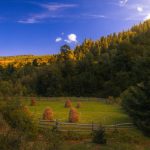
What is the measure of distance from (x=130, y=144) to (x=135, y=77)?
37.4 meters

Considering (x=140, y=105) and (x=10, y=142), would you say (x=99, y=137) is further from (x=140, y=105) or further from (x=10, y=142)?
(x=10, y=142)

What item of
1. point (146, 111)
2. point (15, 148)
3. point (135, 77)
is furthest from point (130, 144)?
point (135, 77)

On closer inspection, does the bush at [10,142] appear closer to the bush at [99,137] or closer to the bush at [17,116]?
the bush at [17,116]

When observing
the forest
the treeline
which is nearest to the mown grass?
the forest

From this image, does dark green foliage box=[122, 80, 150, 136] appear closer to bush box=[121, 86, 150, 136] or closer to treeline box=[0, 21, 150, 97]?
bush box=[121, 86, 150, 136]

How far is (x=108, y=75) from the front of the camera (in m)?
79.8

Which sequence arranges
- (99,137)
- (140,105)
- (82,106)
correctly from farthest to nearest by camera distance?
(82,106) → (140,105) → (99,137)

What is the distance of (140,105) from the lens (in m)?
32.3

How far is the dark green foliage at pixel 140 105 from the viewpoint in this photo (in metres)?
31.5

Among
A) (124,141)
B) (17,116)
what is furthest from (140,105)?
(17,116)

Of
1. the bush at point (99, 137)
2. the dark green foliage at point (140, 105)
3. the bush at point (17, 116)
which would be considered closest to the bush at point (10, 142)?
the bush at point (17, 116)

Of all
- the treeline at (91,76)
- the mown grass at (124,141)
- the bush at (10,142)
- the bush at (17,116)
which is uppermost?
the treeline at (91,76)

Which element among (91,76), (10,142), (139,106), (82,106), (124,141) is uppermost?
(91,76)

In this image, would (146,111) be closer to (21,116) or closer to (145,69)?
(145,69)
